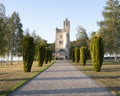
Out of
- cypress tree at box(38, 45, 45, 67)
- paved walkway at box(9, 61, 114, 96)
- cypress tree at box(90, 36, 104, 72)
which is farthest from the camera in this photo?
cypress tree at box(38, 45, 45, 67)

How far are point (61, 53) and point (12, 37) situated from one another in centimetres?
4263

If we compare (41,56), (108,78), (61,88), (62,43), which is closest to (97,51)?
(108,78)

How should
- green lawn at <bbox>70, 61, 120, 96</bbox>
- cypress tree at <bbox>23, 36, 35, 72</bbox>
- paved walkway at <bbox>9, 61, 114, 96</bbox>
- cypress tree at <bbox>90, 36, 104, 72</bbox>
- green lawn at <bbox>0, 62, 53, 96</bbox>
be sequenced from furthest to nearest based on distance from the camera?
cypress tree at <bbox>23, 36, 35, 72</bbox> → cypress tree at <bbox>90, 36, 104, 72</bbox> → green lawn at <bbox>70, 61, 120, 96</bbox> → green lawn at <bbox>0, 62, 53, 96</bbox> → paved walkway at <bbox>9, 61, 114, 96</bbox>

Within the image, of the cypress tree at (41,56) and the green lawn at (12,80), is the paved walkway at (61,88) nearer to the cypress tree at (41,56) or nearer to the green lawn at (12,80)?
the green lawn at (12,80)

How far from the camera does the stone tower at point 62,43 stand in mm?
112500

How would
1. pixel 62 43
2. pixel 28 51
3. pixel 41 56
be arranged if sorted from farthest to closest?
pixel 62 43
pixel 41 56
pixel 28 51

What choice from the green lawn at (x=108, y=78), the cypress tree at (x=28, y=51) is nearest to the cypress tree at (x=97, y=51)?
the green lawn at (x=108, y=78)

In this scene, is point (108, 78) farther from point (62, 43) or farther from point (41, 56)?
point (62, 43)

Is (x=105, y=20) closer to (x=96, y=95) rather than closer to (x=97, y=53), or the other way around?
(x=97, y=53)

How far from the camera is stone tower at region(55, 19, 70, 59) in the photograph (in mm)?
112500

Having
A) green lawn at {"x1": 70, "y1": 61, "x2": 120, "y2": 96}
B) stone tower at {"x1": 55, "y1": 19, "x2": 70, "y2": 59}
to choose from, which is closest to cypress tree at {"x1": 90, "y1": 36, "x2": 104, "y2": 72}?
green lawn at {"x1": 70, "y1": 61, "x2": 120, "y2": 96}

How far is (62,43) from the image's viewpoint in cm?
11481

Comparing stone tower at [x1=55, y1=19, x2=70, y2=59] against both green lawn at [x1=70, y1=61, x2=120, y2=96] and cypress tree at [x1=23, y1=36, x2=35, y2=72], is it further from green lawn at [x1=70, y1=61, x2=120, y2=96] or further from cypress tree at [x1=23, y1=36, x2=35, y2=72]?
green lawn at [x1=70, y1=61, x2=120, y2=96]

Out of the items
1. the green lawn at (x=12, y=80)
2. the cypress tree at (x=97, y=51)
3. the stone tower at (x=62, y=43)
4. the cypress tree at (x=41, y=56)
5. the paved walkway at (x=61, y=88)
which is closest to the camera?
the paved walkway at (x=61, y=88)
